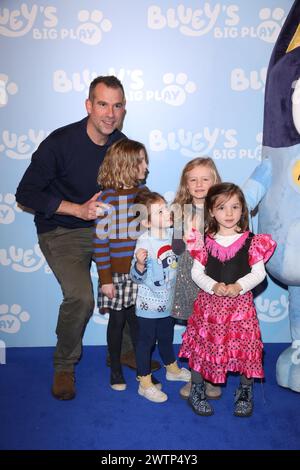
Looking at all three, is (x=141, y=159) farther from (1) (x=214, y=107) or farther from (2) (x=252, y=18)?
(2) (x=252, y=18)

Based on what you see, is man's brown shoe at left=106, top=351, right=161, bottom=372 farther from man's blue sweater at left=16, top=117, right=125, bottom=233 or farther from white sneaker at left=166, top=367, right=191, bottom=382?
man's blue sweater at left=16, top=117, right=125, bottom=233

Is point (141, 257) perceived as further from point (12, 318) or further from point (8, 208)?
point (12, 318)

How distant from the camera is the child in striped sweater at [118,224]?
83.4 inches

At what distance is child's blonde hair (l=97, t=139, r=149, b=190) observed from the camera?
212 cm

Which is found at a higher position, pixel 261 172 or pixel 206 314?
pixel 261 172

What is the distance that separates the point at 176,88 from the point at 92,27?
0.54 metres

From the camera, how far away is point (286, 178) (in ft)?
6.88

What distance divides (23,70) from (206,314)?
1585mm

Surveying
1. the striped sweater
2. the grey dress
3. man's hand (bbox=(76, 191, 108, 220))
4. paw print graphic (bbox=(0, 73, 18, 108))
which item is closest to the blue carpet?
the grey dress

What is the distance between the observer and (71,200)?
2.38 m


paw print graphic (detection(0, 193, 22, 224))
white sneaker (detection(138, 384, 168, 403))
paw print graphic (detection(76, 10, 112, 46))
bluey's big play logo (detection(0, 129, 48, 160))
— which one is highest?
paw print graphic (detection(76, 10, 112, 46))

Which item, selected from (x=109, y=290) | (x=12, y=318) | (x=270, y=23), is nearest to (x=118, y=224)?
(x=109, y=290)

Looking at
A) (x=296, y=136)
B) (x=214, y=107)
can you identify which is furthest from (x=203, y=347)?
(x=214, y=107)
